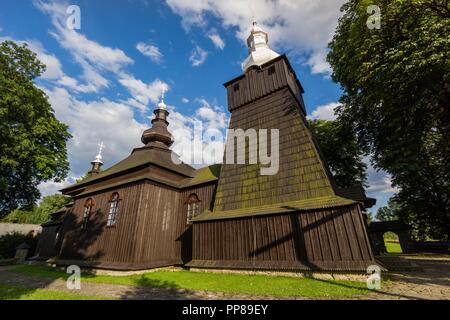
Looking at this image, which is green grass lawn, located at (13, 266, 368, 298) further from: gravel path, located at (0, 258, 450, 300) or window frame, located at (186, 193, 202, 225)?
window frame, located at (186, 193, 202, 225)

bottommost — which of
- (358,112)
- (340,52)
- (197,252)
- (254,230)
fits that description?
(197,252)

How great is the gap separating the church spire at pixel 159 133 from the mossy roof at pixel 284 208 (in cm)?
1047

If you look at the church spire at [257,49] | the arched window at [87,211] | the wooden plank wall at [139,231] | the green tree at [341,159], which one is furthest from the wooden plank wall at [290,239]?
the green tree at [341,159]

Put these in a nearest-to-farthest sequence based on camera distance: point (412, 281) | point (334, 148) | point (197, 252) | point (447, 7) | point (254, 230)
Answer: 1. point (412, 281)
2. point (447, 7)
3. point (254, 230)
4. point (197, 252)
5. point (334, 148)

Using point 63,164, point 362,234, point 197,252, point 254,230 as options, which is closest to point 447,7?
point 362,234

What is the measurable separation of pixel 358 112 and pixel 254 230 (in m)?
11.5

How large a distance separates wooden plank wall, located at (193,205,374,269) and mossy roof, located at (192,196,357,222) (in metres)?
0.25

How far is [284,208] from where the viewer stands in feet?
34.7

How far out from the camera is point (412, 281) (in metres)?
7.75

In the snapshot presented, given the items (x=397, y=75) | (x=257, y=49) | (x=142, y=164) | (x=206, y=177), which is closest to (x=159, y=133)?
(x=142, y=164)

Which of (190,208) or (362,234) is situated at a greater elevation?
(190,208)

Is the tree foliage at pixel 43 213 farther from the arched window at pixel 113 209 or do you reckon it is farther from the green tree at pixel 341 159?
the green tree at pixel 341 159

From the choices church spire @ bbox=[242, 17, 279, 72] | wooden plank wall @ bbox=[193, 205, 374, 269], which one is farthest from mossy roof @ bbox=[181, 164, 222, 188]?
church spire @ bbox=[242, 17, 279, 72]

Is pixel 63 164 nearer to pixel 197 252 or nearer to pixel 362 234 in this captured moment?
pixel 197 252
